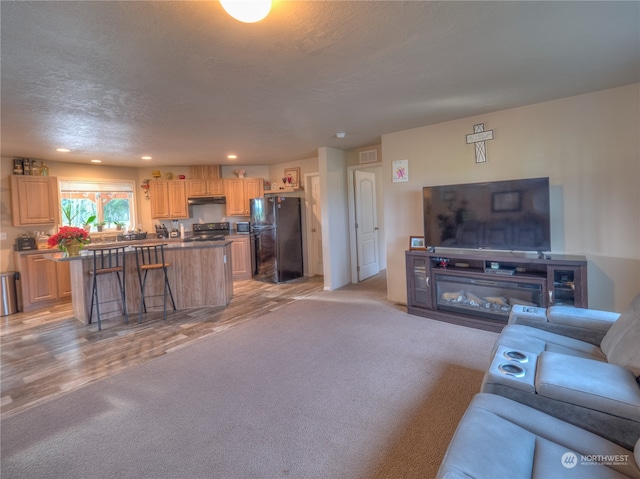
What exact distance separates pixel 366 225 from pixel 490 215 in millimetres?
2917

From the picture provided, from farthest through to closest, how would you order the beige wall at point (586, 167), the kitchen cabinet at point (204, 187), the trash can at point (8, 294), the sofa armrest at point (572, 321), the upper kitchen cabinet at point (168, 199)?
the kitchen cabinet at point (204, 187) → the upper kitchen cabinet at point (168, 199) → the trash can at point (8, 294) → the beige wall at point (586, 167) → the sofa armrest at point (572, 321)

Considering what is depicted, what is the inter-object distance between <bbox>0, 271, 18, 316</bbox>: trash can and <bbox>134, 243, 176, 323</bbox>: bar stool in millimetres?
2128

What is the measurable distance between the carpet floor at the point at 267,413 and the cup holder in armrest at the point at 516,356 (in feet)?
1.76

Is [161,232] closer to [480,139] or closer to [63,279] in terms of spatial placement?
[63,279]

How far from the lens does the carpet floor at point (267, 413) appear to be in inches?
67.2

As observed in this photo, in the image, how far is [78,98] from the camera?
274cm

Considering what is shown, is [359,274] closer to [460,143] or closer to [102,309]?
[460,143]

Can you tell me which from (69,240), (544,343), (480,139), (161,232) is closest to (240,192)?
(161,232)

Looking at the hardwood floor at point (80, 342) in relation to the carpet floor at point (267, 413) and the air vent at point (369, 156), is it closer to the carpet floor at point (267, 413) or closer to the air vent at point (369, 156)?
the carpet floor at point (267, 413)

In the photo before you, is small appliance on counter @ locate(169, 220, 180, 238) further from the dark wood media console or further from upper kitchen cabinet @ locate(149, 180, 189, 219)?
the dark wood media console

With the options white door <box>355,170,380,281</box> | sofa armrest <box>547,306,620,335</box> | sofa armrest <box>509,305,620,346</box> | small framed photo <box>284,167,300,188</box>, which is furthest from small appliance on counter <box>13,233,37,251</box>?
sofa armrest <box>547,306,620,335</box>

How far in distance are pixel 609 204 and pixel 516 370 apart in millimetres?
2453

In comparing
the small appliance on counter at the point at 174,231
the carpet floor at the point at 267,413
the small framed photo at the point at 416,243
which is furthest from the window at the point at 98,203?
the small framed photo at the point at 416,243

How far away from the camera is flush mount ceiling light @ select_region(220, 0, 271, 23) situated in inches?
54.9
